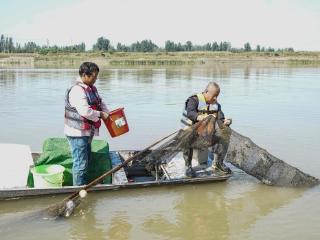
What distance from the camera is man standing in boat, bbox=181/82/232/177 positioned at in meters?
8.37

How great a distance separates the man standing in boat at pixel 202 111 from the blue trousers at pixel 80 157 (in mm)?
1908

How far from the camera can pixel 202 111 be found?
8.53 metres

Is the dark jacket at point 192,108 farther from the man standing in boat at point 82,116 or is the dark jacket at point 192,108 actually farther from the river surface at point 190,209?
the man standing in boat at point 82,116

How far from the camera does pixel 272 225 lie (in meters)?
6.92

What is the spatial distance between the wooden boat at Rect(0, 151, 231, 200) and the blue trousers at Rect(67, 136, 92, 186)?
207 millimetres

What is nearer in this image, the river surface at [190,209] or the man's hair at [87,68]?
the river surface at [190,209]

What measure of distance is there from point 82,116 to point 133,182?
157cm

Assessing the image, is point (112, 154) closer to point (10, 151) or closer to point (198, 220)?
point (10, 151)

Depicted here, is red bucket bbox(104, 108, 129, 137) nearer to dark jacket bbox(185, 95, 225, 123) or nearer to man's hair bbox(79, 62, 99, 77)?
man's hair bbox(79, 62, 99, 77)

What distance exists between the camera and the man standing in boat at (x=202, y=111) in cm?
837

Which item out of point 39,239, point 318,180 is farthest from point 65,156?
point 318,180

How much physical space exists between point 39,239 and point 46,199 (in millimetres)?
1523

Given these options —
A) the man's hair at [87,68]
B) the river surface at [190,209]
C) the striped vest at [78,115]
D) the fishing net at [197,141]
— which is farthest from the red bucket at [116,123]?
the river surface at [190,209]

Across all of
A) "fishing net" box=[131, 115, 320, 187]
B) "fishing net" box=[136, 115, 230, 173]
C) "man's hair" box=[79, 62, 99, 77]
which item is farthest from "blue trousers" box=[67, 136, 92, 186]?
"fishing net" box=[131, 115, 320, 187]
